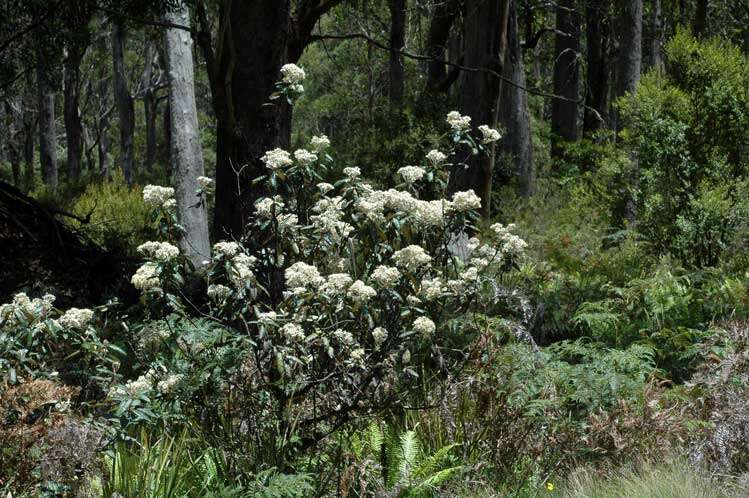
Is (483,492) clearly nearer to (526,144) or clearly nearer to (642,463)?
(642,463)

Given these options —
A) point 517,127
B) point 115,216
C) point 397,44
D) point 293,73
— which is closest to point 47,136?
point 397,44

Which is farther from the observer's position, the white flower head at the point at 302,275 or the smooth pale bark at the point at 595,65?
the smooth pale bark at the point at 595,65

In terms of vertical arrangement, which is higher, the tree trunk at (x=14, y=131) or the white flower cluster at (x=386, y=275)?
the tree trunk at (x=14, y=131)

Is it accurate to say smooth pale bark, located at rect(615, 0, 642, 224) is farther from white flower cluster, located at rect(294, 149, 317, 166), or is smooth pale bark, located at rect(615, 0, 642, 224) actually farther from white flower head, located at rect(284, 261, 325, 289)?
white flower head, located at rect(284, 261, 325, 289)

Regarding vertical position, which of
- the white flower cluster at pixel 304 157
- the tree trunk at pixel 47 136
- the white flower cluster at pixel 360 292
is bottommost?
the white flower cluster at pixel 360 292

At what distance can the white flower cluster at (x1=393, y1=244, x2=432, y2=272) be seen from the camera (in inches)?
167

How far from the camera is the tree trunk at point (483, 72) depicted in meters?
9.54

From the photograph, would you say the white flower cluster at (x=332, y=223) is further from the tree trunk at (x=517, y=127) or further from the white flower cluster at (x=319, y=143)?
the tree trunk at (x=517, y=127)

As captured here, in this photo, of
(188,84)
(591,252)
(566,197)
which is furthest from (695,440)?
(566,197)

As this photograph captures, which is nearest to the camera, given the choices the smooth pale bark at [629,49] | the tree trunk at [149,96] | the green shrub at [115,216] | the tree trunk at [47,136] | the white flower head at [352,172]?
the white flower head at [352,172]

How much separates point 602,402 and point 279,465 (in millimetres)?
2007

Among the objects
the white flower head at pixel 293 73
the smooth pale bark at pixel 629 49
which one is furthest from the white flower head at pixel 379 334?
the smooth pale bark at pixel 629 49

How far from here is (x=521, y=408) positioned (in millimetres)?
5145

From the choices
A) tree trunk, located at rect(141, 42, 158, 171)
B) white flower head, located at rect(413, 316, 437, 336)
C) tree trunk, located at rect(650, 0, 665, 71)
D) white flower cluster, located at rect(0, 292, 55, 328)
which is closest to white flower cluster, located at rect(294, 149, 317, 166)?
white flower head, located at rect(413, 316, 437, 336)
